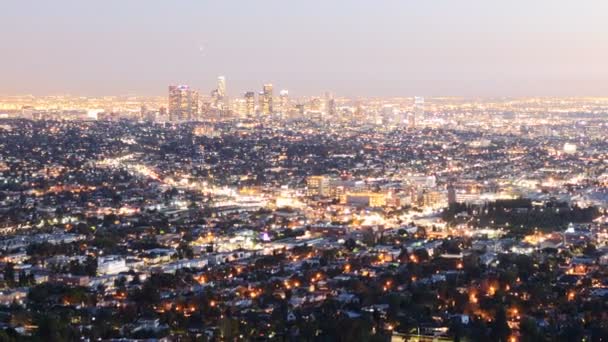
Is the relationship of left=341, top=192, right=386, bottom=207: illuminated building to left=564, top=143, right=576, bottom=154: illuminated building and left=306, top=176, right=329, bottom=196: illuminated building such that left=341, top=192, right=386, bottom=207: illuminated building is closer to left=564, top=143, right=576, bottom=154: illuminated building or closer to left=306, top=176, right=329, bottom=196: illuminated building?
left=306, top=176, right=329, bottom=196: illuminated building

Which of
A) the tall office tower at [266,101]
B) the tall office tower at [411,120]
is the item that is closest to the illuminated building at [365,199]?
the tall office tower at [411,120]

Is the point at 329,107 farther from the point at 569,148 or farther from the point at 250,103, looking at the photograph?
the point at 569,148

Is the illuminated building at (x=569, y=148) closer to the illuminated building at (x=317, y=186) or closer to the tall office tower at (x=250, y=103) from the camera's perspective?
the illuminated building at (x=317, y=186)

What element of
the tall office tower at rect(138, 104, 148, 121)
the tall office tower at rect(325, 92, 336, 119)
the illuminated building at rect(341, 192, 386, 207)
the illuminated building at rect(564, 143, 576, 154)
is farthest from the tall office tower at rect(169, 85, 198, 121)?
the illuminated building at rect(341, 192, 386, 207)

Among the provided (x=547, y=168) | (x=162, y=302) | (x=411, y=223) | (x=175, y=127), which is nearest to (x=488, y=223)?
(x=411, y=223)

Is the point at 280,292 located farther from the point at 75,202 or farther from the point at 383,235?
the point at 75,202

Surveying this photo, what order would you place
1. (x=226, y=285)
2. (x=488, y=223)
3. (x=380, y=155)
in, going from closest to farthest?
(x=226, y=285)
(x=488, y=223)
(x=380, y=155)
